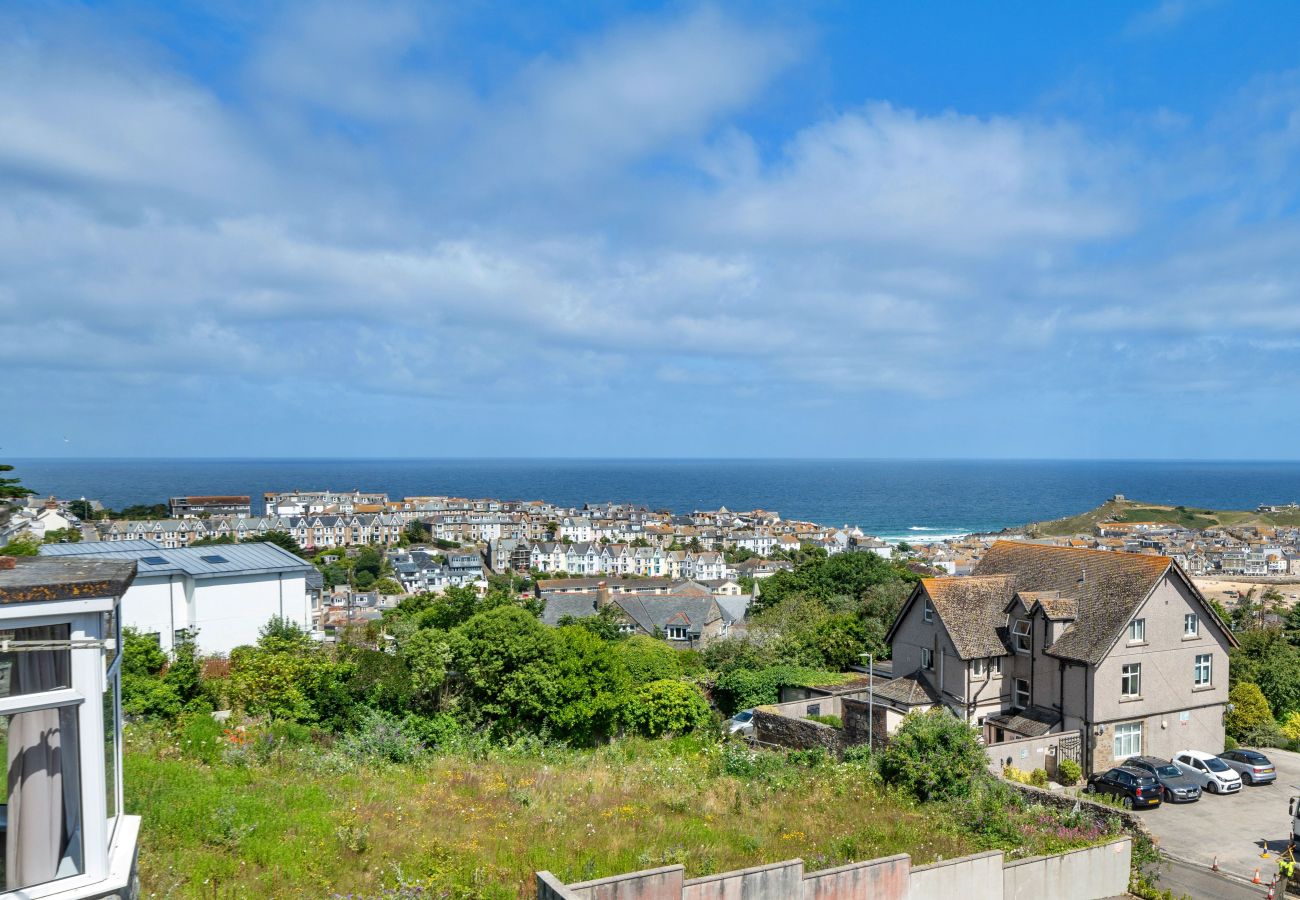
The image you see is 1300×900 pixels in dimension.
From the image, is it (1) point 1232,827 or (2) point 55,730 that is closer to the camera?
(2) point 55,730

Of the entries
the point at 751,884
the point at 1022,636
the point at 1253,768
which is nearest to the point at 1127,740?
the point at 1253,768

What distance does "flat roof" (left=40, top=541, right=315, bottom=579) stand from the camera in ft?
98.8

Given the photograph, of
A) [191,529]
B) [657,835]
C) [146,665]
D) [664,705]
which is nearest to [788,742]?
[664,705]

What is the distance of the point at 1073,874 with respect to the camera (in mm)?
13148

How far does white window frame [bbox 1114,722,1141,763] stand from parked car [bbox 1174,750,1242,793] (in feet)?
5.89

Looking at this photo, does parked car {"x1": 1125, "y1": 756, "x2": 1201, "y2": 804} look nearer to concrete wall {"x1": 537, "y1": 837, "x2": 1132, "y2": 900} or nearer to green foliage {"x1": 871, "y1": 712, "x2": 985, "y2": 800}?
green foliage {"x1": 871, "y1": 712, "x2": 985, "y2": 800}

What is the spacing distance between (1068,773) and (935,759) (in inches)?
395

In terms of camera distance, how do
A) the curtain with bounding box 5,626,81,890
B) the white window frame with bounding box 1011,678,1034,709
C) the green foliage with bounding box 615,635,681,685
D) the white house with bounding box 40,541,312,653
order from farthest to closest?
the green foliage with bounding box 615,635,681,685, the white house with bounding box 40,541,312,653, the white window frame with bounding box 1011,678,1034,709, the curtain with bounding box 5,626,81,890

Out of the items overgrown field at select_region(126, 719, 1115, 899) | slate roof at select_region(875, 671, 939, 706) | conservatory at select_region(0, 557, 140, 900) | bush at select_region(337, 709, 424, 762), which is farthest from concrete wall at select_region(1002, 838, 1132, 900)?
slate roof at select_region(875, 671, 939, 706)

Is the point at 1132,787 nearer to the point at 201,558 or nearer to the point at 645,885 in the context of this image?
the point at 645,885

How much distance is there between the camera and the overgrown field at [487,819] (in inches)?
387

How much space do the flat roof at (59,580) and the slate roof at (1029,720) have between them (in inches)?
1034

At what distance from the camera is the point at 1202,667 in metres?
26.7

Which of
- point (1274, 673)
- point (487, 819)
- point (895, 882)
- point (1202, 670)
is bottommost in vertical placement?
point (1274, 673)
